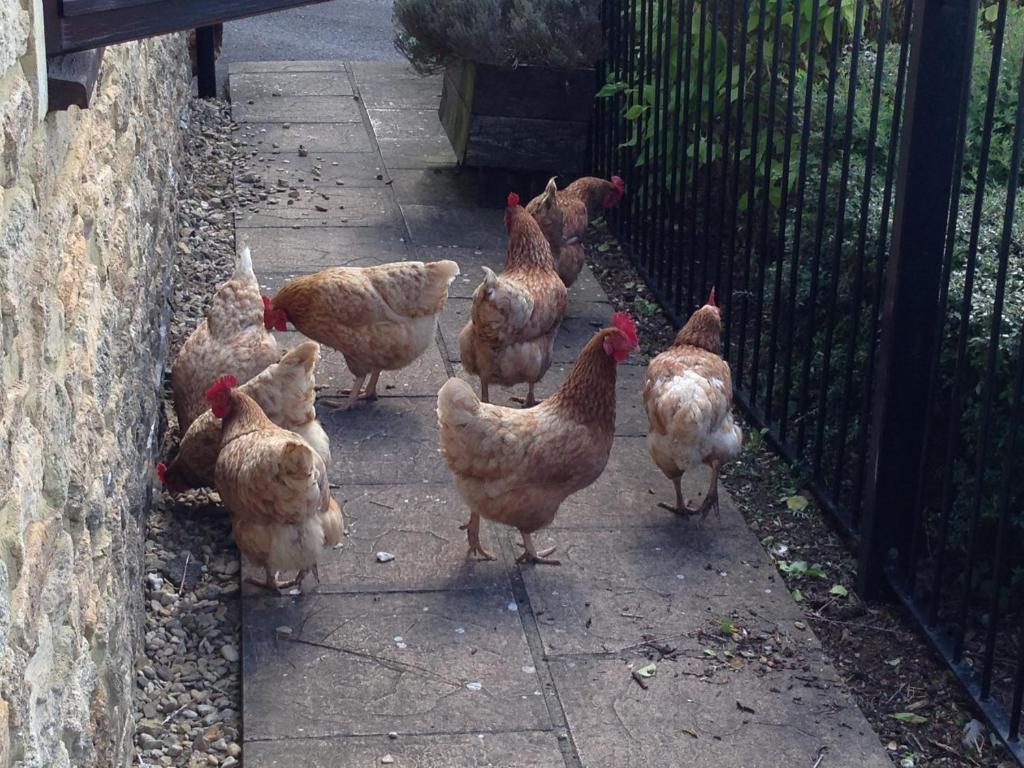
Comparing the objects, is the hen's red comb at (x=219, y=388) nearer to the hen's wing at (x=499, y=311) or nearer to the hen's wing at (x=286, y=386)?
the hen's wing at (x=286, y=386)

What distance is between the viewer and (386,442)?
5.90 metres

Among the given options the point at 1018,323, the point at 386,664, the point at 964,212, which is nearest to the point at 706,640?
the point at 386,664

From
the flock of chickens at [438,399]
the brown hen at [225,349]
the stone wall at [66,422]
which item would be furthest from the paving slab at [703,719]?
the brown hen at [225,349]

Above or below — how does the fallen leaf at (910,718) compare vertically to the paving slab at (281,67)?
below

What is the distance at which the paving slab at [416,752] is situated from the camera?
386 centimetres

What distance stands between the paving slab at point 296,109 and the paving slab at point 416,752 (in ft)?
24.7

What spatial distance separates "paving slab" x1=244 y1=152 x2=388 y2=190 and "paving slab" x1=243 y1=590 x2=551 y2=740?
16.5 feet

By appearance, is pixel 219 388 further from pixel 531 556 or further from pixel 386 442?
pixel 531 556

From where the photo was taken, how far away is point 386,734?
4.00 m

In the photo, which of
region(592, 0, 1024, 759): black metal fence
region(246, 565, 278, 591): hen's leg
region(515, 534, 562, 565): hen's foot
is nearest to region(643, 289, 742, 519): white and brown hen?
region(592, 0, 1024, 759): black metal fence

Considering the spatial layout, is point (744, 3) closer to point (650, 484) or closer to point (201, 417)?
point (650, 484)

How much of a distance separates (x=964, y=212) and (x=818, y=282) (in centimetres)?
66

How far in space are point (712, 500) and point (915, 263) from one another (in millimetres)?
1438

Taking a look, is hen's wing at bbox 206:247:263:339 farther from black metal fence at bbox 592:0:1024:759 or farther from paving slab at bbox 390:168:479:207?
paving slab at bbox 390:168:479:207
